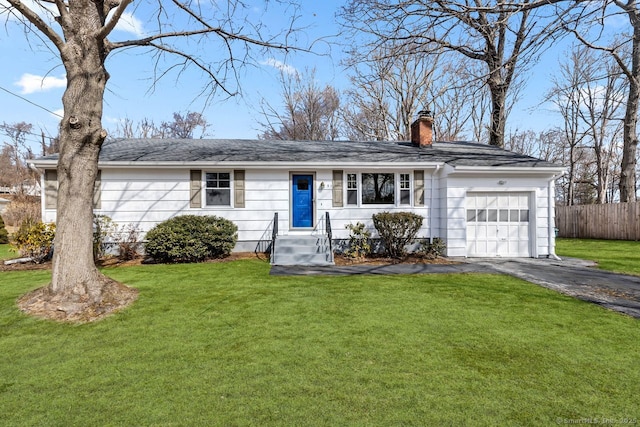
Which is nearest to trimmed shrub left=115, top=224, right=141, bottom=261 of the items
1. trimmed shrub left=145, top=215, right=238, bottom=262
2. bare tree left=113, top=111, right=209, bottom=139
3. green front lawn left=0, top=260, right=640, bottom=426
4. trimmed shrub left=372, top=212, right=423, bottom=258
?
trimmed shrub left=145, top=215, right=238, bottom=262

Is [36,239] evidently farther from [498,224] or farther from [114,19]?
[498,224]

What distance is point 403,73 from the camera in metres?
23.7

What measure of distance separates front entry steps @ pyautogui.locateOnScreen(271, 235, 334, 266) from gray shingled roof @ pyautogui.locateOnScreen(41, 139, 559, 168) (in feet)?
8.12

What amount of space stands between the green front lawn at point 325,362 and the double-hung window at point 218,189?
5128mm

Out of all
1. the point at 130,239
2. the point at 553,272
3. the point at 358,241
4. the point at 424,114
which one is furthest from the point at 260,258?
the point at 424,114

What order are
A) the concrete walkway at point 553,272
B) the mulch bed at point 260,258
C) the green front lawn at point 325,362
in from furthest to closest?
the mulch bed at point 260,258
the concrete walkway at point 553,272
the green front lawn at point 325,362

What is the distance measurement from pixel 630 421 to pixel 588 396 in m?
0.34

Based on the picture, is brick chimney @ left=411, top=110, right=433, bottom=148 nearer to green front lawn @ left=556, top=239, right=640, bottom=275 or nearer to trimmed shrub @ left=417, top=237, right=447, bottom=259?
trimmed shrub @ left=417, top=237, right=447, bottom=259

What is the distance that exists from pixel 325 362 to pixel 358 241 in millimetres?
7362

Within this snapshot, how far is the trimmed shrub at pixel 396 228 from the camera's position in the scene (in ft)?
32.6

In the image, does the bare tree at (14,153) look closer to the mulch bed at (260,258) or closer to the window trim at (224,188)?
the mulch bed at (260,258)

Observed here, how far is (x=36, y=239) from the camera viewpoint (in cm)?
906

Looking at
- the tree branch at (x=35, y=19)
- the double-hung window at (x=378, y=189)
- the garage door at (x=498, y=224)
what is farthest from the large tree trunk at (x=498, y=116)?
the tree branch at (x=35, y=19)

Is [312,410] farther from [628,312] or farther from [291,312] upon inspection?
[628,312]
